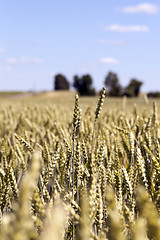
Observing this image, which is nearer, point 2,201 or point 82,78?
point 2,201

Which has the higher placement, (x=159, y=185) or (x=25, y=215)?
(x=25, y=215)

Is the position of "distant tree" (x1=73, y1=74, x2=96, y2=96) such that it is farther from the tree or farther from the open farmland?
the open farmland

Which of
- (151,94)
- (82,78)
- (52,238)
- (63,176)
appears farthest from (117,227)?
(82,78)

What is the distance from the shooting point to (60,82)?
6469 cm

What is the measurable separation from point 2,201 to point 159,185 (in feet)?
1.95

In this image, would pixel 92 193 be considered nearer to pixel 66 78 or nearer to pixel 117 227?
pixel 117 227

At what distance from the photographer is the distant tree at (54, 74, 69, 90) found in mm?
64438

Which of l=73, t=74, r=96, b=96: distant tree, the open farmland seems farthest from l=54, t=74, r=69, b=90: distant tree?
the open farmland

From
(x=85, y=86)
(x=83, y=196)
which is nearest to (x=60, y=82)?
(x=85, y=86)

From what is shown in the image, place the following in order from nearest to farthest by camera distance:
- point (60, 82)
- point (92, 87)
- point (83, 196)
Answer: point (83, 196)
point (92, 87)
point (60, 82)

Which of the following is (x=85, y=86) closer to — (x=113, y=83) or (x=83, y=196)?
(x=113, y=83)

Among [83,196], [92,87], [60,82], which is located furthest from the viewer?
[60,82]

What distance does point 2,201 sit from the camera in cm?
111

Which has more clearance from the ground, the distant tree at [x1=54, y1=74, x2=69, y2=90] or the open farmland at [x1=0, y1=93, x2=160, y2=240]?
the distant tree at [x1=54, y1=74, x2=69, y2=90]
